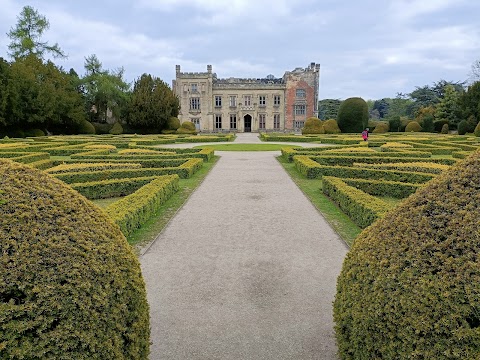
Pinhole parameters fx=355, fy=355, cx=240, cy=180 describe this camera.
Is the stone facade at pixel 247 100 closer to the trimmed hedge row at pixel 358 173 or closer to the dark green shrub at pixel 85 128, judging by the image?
the dark green shrub at pixel 85 128

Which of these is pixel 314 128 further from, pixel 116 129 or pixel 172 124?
pixel 116 129

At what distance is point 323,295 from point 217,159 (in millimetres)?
14462

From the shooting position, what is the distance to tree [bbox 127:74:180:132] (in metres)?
44.5

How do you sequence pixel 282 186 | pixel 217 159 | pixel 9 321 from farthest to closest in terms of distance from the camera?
pixel 217 159 → pixel 282 186 → pixel 9 321

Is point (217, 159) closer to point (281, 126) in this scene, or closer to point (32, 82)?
point (32, 82)

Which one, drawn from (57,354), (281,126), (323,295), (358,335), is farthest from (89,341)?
(281,126)

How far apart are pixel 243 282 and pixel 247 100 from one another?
52082 millimetres

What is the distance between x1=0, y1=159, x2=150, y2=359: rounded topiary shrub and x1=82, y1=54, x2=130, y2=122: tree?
47.2m

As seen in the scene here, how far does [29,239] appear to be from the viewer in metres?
2.08

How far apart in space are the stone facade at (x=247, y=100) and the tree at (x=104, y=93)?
9.85m

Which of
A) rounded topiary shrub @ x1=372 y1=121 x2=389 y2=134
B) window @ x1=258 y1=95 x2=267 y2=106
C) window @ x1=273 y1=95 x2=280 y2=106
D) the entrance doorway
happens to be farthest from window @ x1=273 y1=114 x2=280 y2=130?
rounded topiary shrub @ x1=372 y1=121 x2=389 y2=134

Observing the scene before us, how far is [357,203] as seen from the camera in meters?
7.37

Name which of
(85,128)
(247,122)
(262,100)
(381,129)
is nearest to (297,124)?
(262,100)

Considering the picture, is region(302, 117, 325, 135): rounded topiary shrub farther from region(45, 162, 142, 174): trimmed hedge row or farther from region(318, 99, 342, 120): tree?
region(318, 99, 342, 120): tree
